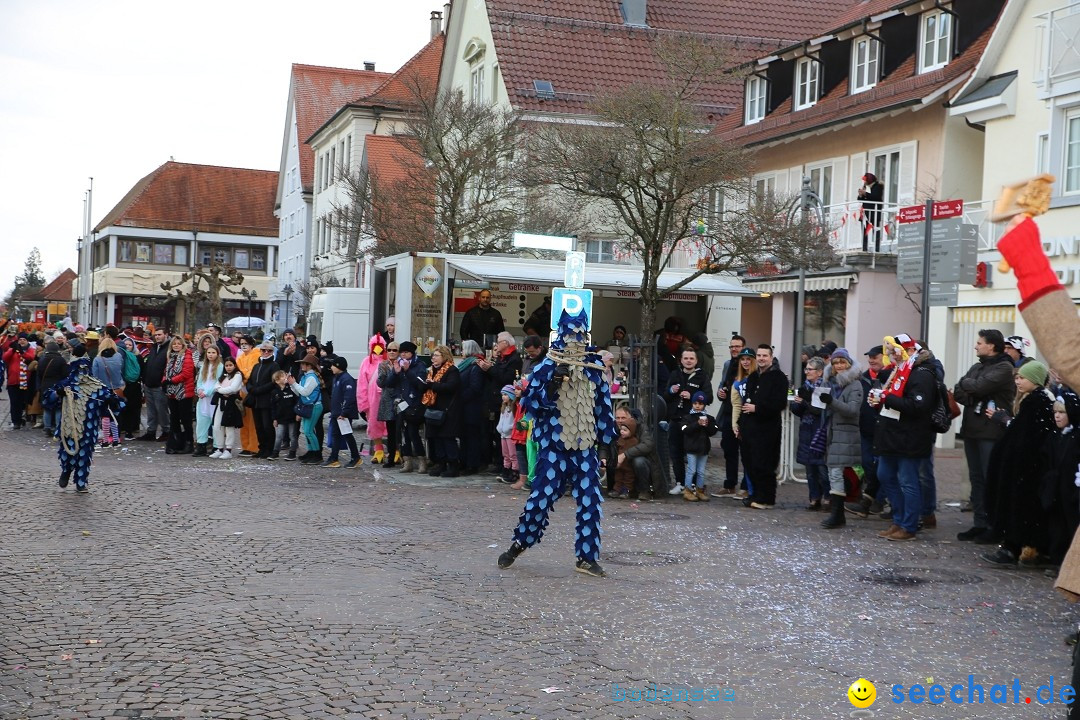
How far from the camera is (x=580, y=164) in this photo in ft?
59.3

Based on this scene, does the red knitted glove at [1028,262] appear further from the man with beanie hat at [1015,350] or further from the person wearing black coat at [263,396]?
the person wearing black coat at [263,396]

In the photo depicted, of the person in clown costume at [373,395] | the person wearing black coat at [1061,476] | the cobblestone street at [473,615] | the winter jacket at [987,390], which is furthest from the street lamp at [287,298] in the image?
the person wearing black coat at [1061,476]

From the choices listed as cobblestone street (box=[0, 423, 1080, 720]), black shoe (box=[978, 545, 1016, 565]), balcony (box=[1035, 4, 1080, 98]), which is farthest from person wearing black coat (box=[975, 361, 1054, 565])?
balcony (box=[1035, 4, 1080, 98])

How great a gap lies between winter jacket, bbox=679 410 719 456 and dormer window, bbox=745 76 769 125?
64.4 ft

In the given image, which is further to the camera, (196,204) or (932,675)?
(196,204)

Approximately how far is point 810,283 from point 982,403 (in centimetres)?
1688

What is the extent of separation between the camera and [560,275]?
884 inches

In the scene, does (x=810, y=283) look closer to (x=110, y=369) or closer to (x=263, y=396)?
(x=263, y=396)

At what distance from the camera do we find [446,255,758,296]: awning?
2133 cm

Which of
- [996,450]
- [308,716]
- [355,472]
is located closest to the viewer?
[308,716]

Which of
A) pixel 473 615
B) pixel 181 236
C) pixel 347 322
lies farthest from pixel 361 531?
pixel 181 236

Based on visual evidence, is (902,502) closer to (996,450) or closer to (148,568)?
(996,450)

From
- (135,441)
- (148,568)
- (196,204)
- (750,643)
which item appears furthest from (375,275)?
(196,204)

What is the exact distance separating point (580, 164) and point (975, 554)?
8777mm
